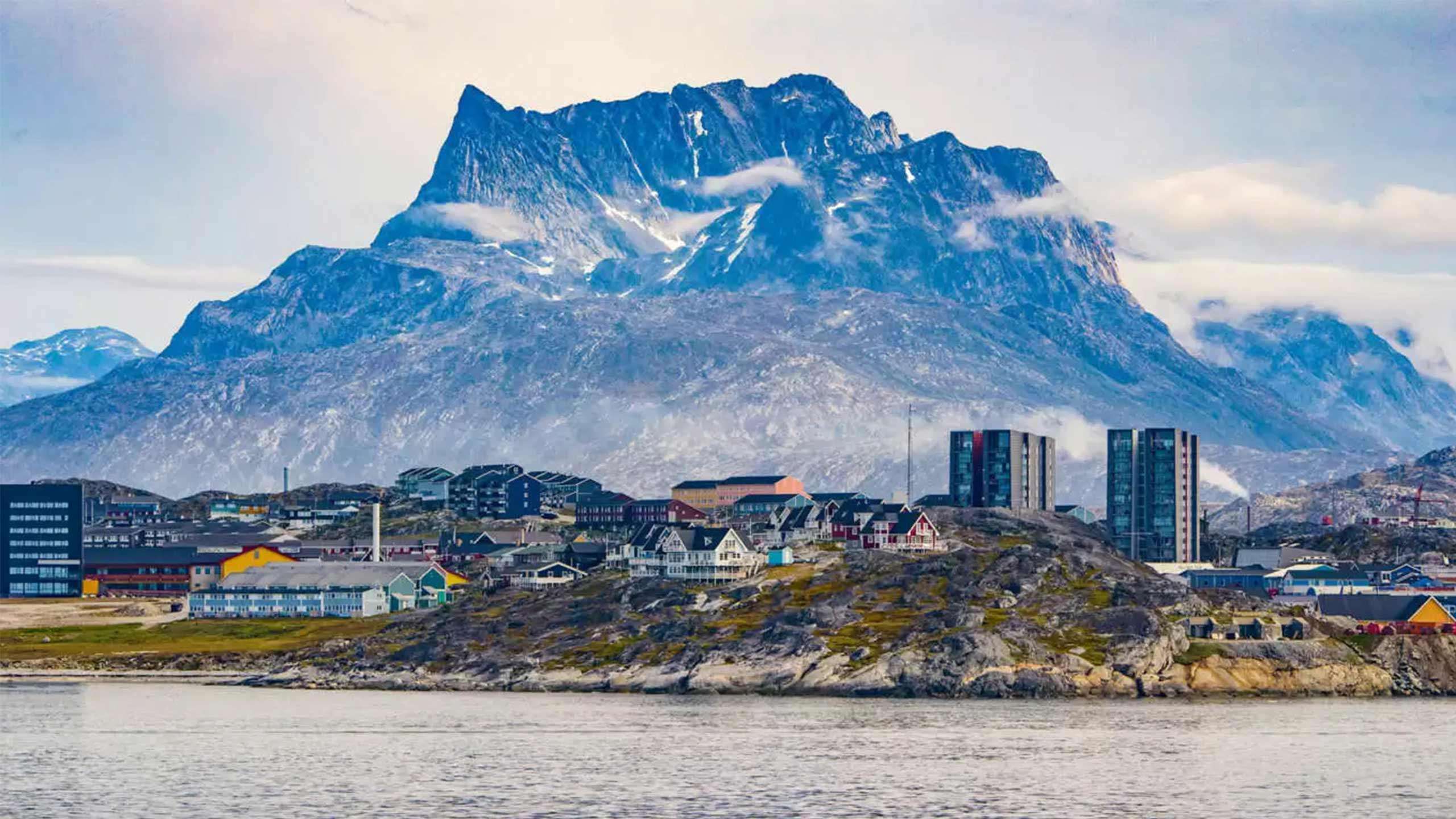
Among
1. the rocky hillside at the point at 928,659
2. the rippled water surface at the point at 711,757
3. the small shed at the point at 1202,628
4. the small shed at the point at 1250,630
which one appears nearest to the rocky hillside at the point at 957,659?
the rocky hillside at the point at 928,659

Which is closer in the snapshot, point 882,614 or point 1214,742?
point 1214,742

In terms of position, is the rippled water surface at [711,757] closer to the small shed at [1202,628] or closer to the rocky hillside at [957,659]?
the rocky hillside at [957,659]

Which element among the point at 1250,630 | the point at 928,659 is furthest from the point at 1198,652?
the point at 928,659

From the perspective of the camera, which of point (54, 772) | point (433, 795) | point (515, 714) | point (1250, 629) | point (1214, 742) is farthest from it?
point (1250, 629)

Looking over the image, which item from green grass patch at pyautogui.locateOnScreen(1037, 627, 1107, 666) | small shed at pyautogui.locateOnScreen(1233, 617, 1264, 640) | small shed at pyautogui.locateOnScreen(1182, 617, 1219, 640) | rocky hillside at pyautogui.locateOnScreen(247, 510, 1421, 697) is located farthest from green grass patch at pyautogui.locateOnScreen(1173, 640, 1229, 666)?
green grass patch at pyautogui.locateOnScreen(1037, 627, 1107, 666)

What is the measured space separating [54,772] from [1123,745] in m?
65.3

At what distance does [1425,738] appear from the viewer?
146875 millimetres

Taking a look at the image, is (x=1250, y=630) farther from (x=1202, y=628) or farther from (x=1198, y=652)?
(x=1198, y=652)

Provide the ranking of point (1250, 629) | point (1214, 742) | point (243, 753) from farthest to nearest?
point (1250, 629), point (1214, 742), point (243, 753)

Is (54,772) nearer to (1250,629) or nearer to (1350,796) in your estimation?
(1350,796)

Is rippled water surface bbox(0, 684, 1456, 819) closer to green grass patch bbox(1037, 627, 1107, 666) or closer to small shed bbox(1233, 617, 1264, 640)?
green grass patch bbox(1037, 627, 1107, 666)

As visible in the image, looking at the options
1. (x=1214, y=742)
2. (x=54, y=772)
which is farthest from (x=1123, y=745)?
(x=54, y=772)

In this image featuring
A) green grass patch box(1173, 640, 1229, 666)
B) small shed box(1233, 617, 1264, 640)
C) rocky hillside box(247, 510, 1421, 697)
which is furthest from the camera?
small shed box(1233, 617, 1264, 640)

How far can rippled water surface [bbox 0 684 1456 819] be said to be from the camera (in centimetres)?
11138
